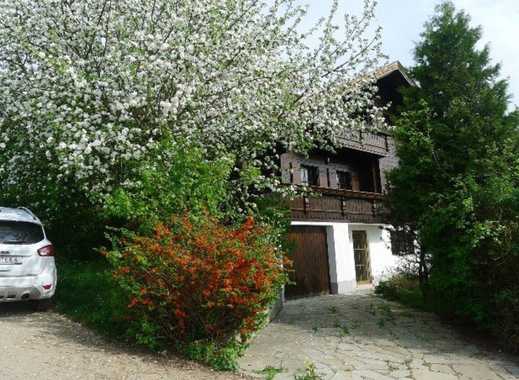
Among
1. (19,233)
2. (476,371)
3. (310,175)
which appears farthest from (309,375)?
(310,175)

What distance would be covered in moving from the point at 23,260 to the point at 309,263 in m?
11.2

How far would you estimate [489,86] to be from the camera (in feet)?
37.4

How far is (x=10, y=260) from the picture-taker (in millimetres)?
8375

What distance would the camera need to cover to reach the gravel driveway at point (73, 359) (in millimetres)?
5800

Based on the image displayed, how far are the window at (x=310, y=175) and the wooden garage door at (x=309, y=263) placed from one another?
261cm

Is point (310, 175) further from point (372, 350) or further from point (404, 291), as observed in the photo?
point (372, 350)

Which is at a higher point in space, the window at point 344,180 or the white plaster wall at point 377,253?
the window at point 344,180

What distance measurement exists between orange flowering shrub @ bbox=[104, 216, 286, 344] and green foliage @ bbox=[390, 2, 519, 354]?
14.1 feet

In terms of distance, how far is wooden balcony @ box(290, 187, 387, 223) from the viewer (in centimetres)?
1777

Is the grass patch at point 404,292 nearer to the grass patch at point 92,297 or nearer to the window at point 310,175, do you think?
the window at point 310,175

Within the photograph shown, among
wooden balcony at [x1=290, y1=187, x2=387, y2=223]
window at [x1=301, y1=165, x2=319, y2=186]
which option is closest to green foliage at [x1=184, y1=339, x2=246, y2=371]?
wooden balcony at [x1=290, y1=187, x2=387, y2=223]

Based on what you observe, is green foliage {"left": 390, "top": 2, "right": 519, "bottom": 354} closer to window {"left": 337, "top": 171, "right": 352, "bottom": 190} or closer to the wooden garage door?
the wooden garage door

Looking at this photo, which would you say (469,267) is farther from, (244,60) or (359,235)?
(359,235)

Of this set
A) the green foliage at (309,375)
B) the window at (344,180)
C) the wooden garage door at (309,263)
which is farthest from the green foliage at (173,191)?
the window at (344,180)
